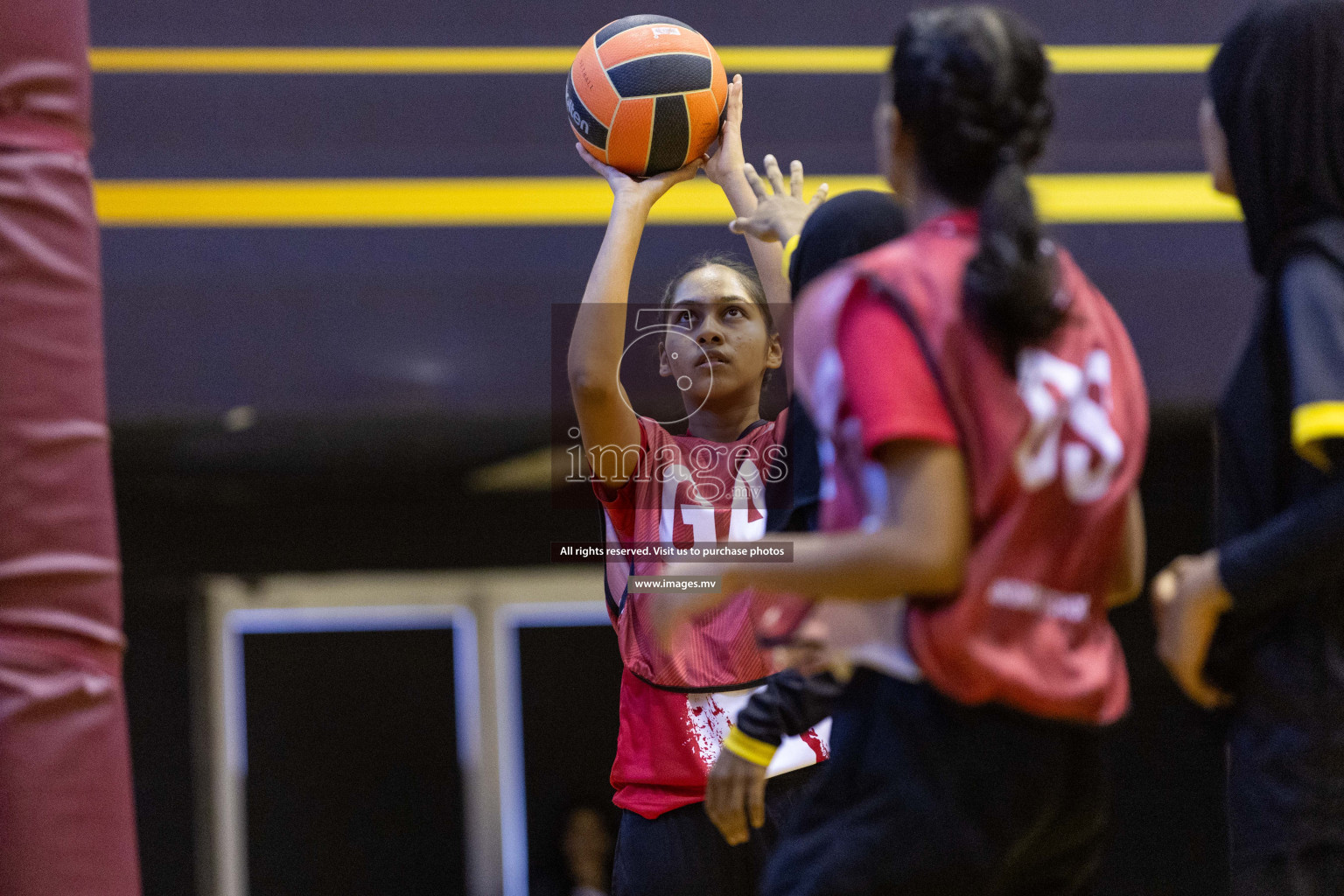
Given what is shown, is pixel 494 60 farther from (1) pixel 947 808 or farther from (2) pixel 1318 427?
(1) pixel 947 808

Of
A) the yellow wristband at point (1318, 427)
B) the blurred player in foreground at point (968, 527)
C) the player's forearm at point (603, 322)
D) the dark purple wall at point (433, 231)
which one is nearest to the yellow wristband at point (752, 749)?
Result: the blurred player in foreground at point (968, 527)

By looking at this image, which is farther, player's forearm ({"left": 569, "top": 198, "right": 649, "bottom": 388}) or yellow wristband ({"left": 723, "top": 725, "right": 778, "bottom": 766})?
player's forearm ({"left": 569, "top": 198, "right": 649, "bottom": 388})

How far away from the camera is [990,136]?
73.1 inches

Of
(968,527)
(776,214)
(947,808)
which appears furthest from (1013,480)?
(776,214)

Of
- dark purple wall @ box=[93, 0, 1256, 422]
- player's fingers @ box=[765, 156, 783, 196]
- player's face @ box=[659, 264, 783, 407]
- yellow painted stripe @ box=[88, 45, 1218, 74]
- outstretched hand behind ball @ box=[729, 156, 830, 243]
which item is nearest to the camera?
outstretched hand behind ball @ box=[729, 156, 830, 243]

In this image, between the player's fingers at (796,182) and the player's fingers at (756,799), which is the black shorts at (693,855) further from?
the player's fingers at (796,182)

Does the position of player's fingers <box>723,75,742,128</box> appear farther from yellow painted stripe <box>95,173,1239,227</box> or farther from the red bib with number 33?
yellow painted stripe <box>95,173,1239,227</box>

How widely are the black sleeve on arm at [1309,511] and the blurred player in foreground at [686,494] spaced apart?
1.17 metres

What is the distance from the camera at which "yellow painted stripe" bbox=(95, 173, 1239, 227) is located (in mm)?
6074

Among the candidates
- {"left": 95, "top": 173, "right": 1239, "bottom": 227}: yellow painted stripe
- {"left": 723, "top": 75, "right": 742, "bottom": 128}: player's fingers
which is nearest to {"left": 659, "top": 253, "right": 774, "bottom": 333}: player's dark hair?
{"left": 723, "top": 75, "right": 742, "bottom": 128}: player's fingers

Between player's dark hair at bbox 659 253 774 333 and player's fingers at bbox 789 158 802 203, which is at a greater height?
player's fingers at bbox 789 158 802 203

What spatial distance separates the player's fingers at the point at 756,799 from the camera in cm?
239

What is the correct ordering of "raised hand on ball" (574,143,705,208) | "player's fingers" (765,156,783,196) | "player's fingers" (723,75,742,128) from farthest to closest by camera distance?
"player's fingers" (723,75,742,128) → "raised hand on ball" (574,143,705,208) → "player's fingers" (765,156,783,196)

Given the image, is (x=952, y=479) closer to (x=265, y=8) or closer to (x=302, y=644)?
(x=265, y=8)
